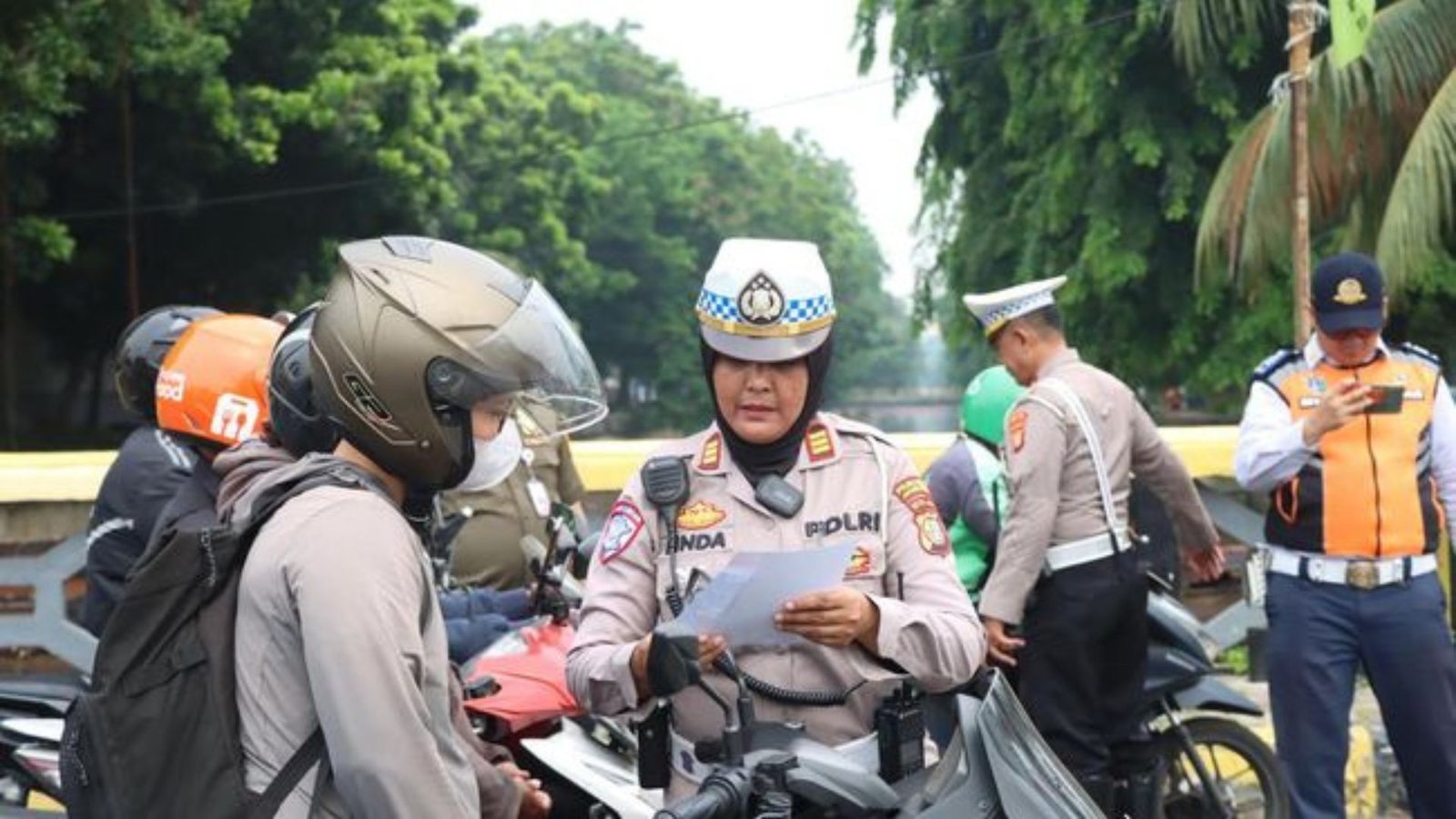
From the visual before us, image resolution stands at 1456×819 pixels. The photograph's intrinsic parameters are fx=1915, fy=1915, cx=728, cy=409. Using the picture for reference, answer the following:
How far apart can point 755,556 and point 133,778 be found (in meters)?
0.95

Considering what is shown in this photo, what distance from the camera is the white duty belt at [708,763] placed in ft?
9.94

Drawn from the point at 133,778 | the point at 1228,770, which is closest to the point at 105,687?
the point at 133,778

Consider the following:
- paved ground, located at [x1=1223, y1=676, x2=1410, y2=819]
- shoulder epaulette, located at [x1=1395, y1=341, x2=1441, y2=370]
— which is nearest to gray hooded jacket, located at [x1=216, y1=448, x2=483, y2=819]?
shoulder epaulette, located at [x1=1395, y1=341, x2=1441, y2=370]

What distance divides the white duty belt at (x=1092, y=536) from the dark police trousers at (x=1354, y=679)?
45cm

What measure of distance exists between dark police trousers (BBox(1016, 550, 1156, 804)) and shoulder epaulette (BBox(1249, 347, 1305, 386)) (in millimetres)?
603

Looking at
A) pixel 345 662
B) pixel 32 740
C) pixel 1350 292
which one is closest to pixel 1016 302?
pixel 1350 292

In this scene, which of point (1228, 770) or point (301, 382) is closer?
point (301, 382)

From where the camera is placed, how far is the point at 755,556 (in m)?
2.84

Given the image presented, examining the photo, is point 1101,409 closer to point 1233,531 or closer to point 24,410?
point 1233,531

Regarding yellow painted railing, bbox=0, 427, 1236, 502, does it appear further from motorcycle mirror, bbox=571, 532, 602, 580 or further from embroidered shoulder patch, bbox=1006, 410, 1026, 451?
motorcycle mirror, bbox=571, 532, 602, 580

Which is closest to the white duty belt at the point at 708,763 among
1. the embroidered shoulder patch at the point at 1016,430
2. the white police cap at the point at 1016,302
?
the embroidered shoulder patch at the point at 1016,430

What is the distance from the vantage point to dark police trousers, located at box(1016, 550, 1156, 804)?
17.2 feet

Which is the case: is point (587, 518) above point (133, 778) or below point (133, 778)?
below

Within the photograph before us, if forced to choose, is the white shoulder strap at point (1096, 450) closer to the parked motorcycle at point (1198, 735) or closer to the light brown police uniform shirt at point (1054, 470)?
the light brown police uniform shirt at point (1054, 470)
